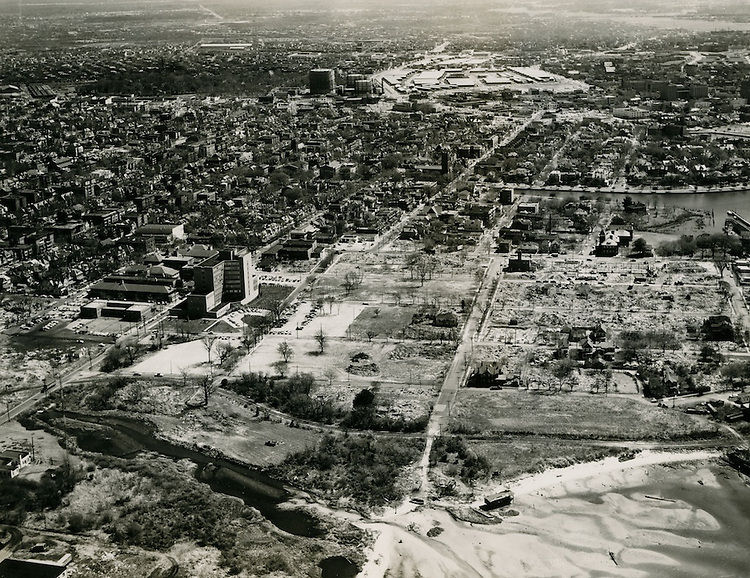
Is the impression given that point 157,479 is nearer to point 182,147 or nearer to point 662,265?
point 662,265

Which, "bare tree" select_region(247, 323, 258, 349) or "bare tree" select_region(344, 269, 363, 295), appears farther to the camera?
"bare tree" select_region(344, 269, 363, 295)

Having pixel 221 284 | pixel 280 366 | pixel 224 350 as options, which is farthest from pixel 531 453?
pixel 221 284

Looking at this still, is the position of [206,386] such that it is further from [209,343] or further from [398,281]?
[398,281]

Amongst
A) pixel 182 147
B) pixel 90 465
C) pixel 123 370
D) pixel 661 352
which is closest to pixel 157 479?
pixel 90 465

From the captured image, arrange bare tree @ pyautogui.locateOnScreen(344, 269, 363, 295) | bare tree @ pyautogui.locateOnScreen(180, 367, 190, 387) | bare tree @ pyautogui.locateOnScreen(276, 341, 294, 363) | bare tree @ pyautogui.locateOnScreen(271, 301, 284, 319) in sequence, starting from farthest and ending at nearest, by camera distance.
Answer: bare tree @ pyautogui.locateOnScreen(344, 269, 363, 295) < bare tree @ pyautogui.locateOnScreen(271, 301, 284, 319) < bare tree @ pyautogui.locateOnScreen(276, 341, 294, 363) < bare tree @ pyautogui.locateOnScreen(180, 367, 190, 387)

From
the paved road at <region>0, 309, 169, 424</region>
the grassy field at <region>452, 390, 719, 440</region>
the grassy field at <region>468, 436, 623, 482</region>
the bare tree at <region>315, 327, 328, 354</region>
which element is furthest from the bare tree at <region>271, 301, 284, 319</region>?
the grassy field at <region>468, 436, 623, 482</region>

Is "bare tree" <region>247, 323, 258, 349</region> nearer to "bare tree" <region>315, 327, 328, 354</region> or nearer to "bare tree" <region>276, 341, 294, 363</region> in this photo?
"bare tree" <region>276, 341, 294, 363</region>
